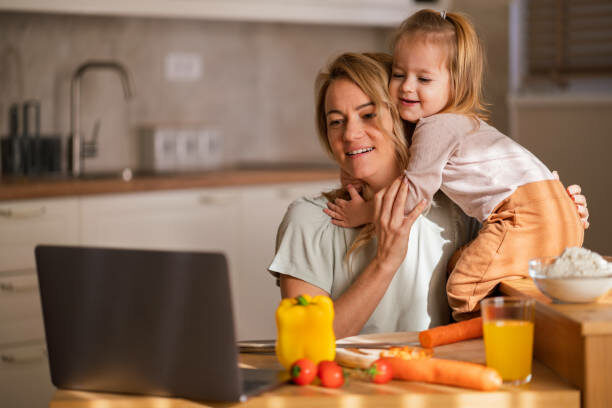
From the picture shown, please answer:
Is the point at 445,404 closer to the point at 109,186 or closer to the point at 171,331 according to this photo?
the point at 171,331

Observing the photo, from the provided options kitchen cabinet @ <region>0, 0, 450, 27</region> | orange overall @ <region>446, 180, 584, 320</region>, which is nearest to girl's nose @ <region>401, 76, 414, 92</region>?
orange overall @ <region>446, 180, 584, 320</region>

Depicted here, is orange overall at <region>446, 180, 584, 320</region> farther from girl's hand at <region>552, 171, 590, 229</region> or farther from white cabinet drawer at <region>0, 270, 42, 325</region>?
white cabinet drawer at <region>0, 270, 42, 325</region>

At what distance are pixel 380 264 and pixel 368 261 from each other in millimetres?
112

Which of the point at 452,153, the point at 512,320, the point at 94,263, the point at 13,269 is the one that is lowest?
the point at 13,269

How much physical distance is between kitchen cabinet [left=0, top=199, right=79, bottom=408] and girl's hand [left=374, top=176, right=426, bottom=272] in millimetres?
1778

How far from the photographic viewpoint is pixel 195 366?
1.17 m

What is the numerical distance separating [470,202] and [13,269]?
1.95 meters

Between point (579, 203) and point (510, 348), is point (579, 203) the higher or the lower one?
the higher one

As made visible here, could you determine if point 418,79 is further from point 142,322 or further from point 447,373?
point 142,322

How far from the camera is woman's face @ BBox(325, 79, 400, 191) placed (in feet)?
5.84

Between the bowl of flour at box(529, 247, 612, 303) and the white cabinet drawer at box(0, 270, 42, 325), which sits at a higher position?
the bowl of flour at box(529, 247, 612, 303)

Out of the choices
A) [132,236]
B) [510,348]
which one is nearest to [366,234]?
[510,348]

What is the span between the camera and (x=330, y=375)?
125 centimetres

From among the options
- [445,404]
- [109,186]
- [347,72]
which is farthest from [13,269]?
[445,404]
